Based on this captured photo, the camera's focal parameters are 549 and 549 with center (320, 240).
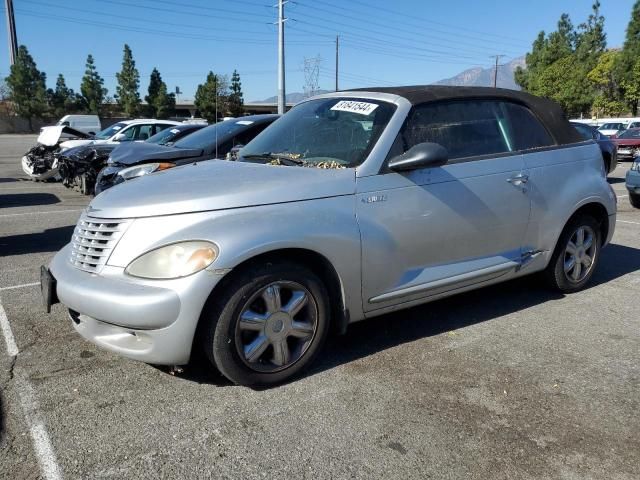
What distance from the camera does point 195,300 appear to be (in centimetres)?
284

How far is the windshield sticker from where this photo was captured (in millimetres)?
3856

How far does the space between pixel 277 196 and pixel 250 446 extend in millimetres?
1345

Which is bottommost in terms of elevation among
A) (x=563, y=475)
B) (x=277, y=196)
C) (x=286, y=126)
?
(x=563, y=475)

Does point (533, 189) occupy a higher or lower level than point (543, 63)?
lower

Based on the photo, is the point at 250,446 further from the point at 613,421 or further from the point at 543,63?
the point at 543,63

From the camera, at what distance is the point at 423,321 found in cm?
429

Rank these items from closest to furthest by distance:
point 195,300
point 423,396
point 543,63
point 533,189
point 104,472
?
point 104,472
point 195,300
point 423,396
point 533,189
point 543,63

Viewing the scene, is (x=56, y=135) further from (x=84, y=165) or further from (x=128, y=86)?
(x=128, y=86)

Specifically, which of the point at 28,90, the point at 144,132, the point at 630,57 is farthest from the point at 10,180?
the point at 28,90

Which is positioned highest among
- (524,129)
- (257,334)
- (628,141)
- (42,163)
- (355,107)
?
(355,107)

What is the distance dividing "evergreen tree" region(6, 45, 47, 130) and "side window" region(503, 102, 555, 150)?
7348cm

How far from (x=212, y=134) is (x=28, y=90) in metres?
69.8

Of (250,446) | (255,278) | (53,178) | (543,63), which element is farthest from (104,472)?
(543,63)

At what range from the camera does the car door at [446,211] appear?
346 cm
